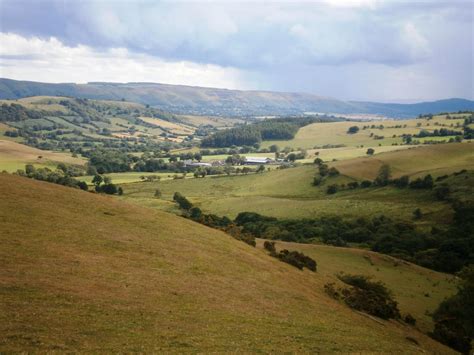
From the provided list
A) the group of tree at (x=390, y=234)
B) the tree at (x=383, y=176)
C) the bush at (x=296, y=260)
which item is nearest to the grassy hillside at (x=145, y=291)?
the bush at (x=296, y=260)

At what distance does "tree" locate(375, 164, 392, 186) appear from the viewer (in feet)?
434

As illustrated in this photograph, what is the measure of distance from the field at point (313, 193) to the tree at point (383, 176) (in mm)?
3678

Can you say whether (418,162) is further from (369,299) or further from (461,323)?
(369,299)

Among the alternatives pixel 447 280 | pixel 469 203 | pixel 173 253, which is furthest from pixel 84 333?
pixel 469 203

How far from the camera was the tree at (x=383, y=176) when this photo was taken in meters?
132

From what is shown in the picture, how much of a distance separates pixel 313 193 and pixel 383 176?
2154 cm

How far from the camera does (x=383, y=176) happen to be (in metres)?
134

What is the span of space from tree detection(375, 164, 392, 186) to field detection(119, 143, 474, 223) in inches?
145

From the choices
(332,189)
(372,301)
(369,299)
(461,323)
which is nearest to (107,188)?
(332,189)

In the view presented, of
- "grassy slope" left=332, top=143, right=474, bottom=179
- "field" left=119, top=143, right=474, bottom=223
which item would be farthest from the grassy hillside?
"grassy slope" left=332, top=143, right=474, bottom=179

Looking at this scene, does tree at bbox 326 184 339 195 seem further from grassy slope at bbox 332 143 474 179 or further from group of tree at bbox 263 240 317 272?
group of tree at bbox 263 240 317 272

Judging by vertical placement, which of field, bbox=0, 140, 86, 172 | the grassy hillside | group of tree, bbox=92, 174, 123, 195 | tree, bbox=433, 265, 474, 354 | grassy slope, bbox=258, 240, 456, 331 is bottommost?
group of tree, bbox=92, 174, 123, 195

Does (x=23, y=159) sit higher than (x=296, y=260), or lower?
lower

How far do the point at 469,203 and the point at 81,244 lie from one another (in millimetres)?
89792
